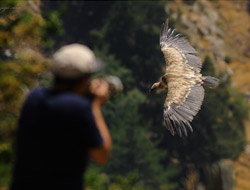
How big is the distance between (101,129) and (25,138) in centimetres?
42

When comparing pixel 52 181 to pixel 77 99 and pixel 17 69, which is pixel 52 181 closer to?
pixel 77 99

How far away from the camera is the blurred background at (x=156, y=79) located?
37844 mm

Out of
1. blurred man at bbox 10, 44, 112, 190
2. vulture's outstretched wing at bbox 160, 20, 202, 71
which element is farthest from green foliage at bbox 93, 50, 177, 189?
blurred man at bbox 10, 44, 112, 190

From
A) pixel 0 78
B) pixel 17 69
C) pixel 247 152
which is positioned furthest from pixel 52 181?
pixel 247 152

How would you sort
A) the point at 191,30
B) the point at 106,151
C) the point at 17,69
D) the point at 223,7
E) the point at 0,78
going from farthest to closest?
the point at 223,7
the point at 191,30
the point at 17,69
the point at 0,78
the point at 106,151

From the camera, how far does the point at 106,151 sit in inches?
122

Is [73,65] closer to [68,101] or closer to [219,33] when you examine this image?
[68,101]

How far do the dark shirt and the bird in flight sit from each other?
623 centimetres

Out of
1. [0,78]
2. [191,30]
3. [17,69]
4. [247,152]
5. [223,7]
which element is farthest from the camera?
[223,7]

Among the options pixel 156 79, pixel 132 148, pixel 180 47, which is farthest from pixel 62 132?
pixel 156 79

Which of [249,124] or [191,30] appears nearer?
[249,124]

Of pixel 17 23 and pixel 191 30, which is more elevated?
pixel 17 23

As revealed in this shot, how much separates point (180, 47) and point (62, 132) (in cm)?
929

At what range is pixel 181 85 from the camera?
1066 cm
